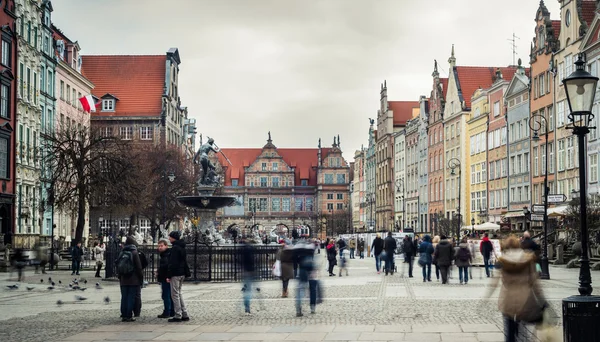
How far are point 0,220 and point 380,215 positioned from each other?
242 ft

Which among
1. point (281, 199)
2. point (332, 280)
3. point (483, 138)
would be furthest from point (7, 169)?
Answer: point (281, 199)

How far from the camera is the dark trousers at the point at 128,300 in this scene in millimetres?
17188

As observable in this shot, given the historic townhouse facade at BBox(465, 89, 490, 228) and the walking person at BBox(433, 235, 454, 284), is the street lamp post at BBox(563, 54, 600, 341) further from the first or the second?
the historic townhouse facade at BBox(465, 89, 490, 228)

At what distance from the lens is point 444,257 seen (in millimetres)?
29250

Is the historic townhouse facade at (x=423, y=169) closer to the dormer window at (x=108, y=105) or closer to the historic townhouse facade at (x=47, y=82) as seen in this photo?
the dormer window at (x=108, y=105)

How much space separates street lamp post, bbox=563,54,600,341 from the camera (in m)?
11.1

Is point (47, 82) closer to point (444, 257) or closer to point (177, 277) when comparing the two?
point (444, 257)

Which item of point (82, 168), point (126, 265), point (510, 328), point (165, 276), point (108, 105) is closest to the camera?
point (510, 328)

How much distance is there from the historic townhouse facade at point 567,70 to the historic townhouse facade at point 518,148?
4.22m

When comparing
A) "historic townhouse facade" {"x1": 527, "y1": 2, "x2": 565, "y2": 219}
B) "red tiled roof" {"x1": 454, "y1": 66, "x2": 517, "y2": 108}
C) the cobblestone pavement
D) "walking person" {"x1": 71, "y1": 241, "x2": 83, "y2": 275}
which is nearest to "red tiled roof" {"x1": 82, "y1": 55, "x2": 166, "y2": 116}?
"red tiled roof" {"x1": 454, "y1": 66, "x2": 517, "y2": 108}

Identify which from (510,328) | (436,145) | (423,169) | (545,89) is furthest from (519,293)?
(423,169)

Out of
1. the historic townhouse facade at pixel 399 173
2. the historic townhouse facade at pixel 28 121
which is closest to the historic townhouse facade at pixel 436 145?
the historic townhouse facade at pixel 399 173

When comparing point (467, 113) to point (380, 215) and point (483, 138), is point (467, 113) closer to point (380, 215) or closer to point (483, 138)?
point (483, 138)

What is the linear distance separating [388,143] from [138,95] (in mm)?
32269
